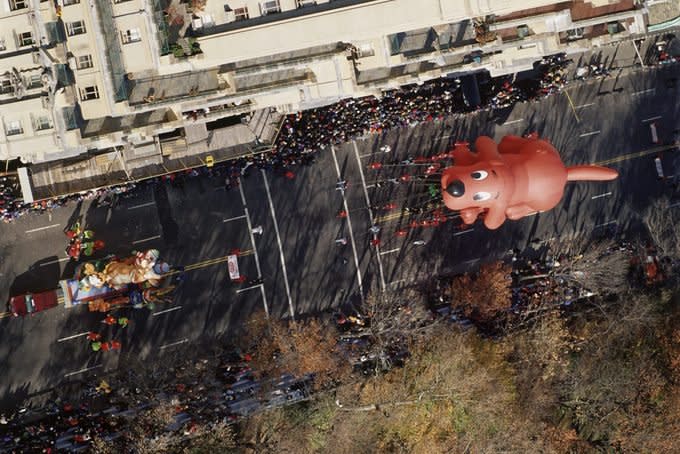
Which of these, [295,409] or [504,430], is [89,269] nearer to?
[295,409]

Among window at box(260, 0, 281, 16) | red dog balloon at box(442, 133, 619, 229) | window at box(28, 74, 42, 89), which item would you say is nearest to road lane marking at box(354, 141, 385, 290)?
red dog balloon at box(442, 133, 619, 229)

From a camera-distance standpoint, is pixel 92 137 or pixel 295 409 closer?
pixel 92 137

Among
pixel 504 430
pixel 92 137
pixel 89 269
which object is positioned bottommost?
pixel 504 430

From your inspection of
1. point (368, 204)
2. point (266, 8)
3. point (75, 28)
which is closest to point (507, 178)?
point (368, 204)

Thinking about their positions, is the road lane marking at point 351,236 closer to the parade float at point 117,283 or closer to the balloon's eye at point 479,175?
the balloon's eye at point 479,175

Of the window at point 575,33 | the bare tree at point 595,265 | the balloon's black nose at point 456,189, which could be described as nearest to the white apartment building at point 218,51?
the window at point 575,33

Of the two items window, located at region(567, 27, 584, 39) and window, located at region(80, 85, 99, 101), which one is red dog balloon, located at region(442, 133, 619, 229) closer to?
window, located at region(567, 27, 584, 39)

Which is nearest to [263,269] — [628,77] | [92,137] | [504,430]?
[92,137]
